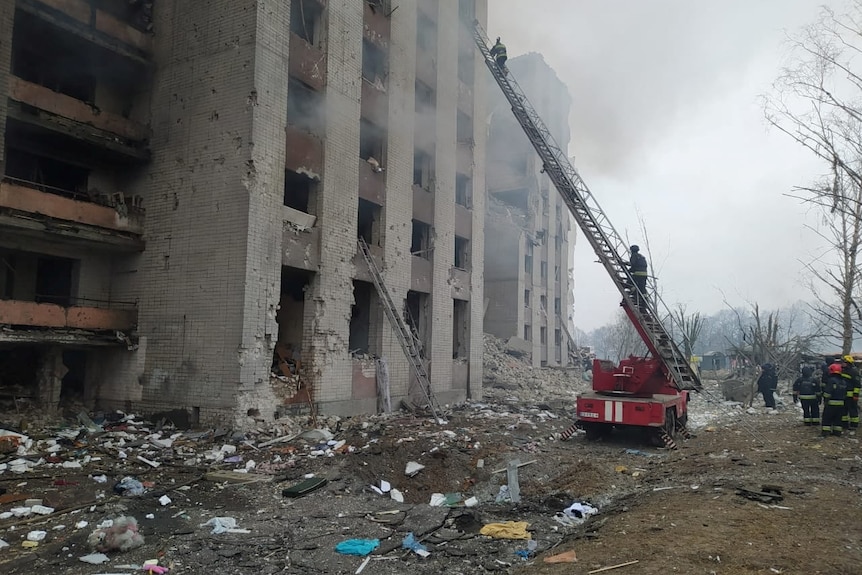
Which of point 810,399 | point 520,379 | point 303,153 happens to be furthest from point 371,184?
point 520,379

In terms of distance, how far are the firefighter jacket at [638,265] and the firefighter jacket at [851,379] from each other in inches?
155

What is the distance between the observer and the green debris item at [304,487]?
23.1 ft

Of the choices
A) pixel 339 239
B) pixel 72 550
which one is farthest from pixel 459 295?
pixel 72 550

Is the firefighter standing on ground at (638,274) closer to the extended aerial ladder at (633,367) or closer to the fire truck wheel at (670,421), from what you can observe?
the extended aerial ladder at (633,367)

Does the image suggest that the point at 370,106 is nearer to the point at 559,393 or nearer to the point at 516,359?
the point at 559,393

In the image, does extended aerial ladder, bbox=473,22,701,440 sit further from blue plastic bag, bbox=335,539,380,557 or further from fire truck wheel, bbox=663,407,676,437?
blue plastic bag, bbox=335,539,380,557

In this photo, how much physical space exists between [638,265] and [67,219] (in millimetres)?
10943

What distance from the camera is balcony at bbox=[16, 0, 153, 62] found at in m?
10.2

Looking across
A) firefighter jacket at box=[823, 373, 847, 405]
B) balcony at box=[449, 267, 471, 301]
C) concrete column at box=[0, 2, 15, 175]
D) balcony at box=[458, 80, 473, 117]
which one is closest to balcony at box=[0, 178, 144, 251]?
concrete column at box=[0, 2, 15, 175]

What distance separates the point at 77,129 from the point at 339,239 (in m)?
5.42

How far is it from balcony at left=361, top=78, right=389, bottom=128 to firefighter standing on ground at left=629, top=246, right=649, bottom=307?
7.21 meters

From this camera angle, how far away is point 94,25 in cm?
1107

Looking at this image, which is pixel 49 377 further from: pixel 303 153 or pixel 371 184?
pixel 371 184

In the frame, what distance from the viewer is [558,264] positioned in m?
40.8
